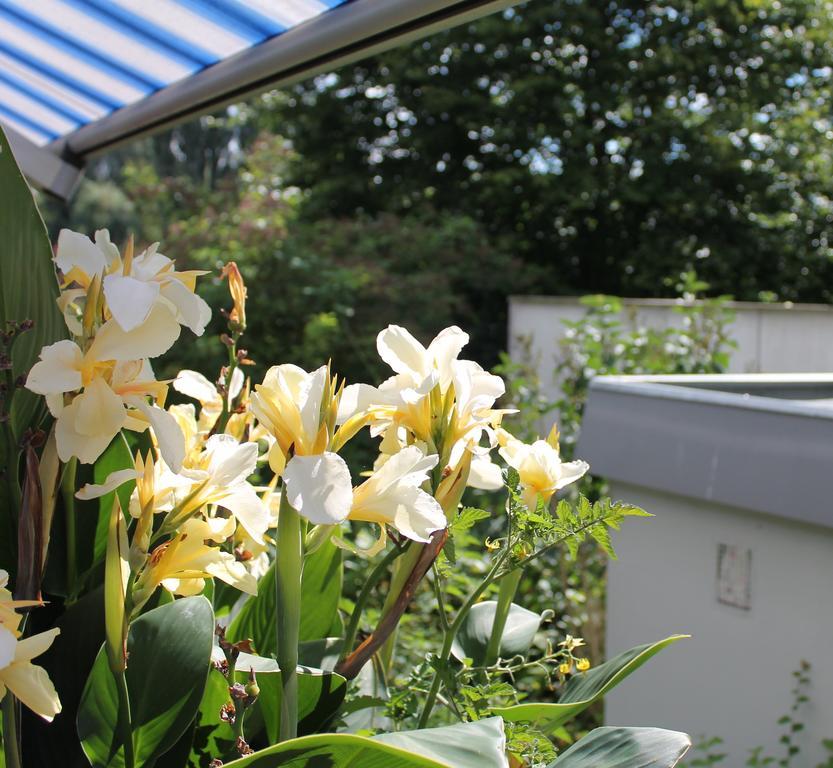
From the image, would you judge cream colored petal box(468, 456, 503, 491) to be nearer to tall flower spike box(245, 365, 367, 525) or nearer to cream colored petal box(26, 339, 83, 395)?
tall flower spike box(245, 365, 367, 525)

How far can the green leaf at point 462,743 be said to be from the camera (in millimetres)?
457

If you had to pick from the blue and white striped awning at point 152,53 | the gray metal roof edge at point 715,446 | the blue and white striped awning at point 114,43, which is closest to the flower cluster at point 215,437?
the blue and white striped awning at point 152,53

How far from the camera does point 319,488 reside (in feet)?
1.63

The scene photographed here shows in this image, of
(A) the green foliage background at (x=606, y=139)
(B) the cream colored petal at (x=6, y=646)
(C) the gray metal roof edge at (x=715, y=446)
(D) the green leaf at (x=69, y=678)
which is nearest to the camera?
(B) the cream colored petal at (x=6, y=646)

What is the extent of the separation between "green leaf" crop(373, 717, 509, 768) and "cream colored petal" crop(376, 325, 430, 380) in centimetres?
22

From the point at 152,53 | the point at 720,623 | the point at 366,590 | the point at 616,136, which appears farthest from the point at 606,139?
the point at 366,590

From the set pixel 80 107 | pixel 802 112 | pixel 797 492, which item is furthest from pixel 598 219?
pixel 797 492

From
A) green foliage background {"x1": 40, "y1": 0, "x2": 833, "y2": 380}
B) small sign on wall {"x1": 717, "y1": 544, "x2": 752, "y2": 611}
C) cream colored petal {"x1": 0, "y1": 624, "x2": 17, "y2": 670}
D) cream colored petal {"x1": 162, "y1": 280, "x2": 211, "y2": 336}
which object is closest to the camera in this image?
cream colored petal {"x1": 0, "y1": 624, "x2": 17, "y2": 670}

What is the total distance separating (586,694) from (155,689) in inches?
10.9

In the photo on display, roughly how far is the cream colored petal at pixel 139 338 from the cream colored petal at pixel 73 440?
3 centimetres

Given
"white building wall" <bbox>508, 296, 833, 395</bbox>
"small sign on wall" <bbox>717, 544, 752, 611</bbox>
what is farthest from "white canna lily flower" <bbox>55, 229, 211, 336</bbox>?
"white building wall" <bbox>508, 296, 833, 395</bbox>

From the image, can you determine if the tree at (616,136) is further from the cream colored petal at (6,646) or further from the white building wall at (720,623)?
the cream colored petal at (6,646)

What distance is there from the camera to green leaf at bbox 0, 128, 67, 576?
62cm

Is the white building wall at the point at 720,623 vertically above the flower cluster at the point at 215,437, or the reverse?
the flower cluster at the point at 215,437
